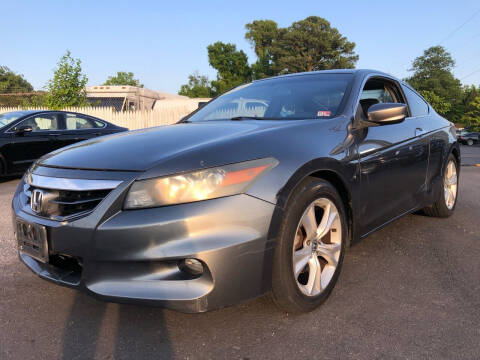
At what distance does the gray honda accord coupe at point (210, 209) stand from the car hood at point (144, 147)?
0.01m

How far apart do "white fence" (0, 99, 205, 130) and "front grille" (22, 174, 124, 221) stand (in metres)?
15.1

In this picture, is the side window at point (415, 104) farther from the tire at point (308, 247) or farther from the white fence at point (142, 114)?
the white fence at point (142, 114)

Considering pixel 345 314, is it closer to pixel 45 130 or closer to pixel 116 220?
pixel 116 220

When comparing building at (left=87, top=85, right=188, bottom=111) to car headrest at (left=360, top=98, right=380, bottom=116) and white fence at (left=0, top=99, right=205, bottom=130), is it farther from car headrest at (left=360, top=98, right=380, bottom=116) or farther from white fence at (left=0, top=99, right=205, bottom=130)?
car headrest at (left=360, top=98, right=380, bottom=116)

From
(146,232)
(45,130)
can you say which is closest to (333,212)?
(146,232)

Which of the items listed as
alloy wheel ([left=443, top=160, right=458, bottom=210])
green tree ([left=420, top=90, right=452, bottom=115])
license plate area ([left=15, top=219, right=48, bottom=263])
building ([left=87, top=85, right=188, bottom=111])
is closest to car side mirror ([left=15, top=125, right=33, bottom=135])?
license plate area ([left=15, top=219, right=48, bottom=263])

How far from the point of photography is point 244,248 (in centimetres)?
178

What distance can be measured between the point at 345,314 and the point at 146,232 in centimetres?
119

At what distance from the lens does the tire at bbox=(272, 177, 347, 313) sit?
1.95 metres

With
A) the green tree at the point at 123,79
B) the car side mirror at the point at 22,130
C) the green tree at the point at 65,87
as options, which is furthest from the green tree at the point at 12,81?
the car side mirror at the point at 22,130

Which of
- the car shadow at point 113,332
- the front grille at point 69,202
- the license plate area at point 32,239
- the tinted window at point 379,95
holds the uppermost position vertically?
the tinted window at point 379,95

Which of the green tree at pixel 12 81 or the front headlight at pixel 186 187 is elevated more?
the green tree at pixel 12 81

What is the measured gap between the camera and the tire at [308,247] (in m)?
1.95

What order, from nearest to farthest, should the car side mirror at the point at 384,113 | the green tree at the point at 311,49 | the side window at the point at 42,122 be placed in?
the car side mirror at the point at 384,113, the side window at the point at 42,122, the green tree at the point at 311,49
